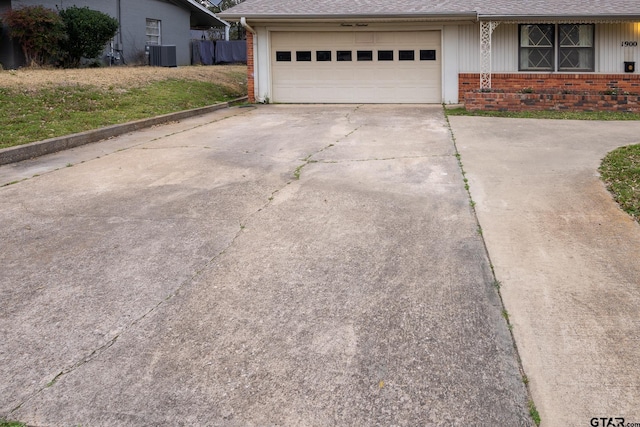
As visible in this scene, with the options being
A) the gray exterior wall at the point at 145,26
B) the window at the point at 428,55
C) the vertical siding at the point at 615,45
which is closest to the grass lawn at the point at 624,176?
the vertical siding at the point at 615,45

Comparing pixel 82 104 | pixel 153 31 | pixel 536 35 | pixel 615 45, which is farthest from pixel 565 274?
pixel 153 31

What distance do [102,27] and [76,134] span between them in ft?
34.0

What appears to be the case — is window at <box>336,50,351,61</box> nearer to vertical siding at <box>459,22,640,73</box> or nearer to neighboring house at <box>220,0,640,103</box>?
neighboring house at <box>220,0,640,103</box>

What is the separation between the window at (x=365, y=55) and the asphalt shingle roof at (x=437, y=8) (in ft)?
4.01

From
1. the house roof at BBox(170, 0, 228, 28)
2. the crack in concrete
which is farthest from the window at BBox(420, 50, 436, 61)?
the crack in concrete

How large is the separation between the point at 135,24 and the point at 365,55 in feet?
35.4

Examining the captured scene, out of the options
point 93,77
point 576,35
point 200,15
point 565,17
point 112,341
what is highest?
point 200,15

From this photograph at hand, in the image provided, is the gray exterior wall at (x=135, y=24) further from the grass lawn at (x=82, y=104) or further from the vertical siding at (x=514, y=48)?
the vertical siding at (x=514, y=48)

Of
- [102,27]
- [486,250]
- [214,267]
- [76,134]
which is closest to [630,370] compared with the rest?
[486,250]

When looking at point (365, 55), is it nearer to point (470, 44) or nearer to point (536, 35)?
point (470, 44)

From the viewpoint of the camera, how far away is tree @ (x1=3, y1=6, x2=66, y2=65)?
17344 mm

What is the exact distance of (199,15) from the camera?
1140 inches

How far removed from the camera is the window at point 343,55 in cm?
1786

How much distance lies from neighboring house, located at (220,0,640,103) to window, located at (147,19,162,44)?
874cm
